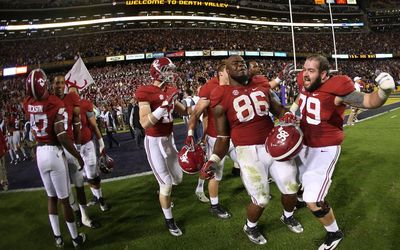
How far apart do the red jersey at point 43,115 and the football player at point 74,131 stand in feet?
2.55

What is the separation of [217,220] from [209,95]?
6.52ft

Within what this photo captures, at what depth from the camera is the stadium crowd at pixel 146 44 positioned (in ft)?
128

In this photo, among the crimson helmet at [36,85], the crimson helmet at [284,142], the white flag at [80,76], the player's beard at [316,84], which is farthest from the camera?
the white flag at [80,76]

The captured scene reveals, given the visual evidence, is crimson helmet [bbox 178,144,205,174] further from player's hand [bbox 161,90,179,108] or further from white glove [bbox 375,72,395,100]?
white glove [bbox 375,72,395,100]

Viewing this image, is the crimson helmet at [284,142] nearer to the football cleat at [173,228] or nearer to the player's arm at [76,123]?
the football cleat at [173,228]

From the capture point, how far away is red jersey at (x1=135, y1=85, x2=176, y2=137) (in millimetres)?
4434

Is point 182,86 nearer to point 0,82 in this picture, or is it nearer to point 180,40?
point 180,40

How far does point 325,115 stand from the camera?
11.9ft

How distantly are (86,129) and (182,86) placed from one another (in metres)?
21.0

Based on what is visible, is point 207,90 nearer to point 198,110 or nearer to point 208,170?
point 198,110

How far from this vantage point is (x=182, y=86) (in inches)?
1038

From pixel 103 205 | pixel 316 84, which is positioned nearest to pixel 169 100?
pixel 316 84

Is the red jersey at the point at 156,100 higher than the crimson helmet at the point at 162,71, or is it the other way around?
the crimson helmet at the point at 162,71

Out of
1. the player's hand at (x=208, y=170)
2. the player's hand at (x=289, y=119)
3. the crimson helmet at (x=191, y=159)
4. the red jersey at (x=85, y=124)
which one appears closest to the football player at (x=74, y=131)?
the red jersey at (x=85, y=124)
